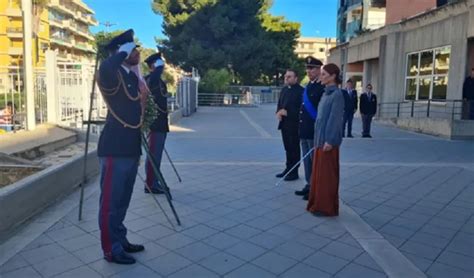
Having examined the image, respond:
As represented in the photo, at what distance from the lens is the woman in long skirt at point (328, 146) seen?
459cm

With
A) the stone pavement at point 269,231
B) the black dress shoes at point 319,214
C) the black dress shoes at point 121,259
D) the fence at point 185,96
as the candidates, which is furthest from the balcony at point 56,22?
the black dress shoes at point 121,259

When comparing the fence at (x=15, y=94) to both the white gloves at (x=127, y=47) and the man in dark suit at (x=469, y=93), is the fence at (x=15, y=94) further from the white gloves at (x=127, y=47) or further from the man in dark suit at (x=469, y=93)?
the man in dark suit at (x=469, y=93)

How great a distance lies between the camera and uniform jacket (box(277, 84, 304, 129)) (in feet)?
20.3

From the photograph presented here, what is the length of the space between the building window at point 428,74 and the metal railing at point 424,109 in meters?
0.32

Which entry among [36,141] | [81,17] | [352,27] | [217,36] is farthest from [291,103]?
[81,17]

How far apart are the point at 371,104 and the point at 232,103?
19.0 m

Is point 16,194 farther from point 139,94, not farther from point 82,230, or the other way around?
point 139,94

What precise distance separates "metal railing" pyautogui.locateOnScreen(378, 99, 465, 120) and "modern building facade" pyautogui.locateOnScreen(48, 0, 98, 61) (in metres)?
43.9

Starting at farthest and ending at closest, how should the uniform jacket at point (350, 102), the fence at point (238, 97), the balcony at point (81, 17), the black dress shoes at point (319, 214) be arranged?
the balcony at point (81, 17), the fence at point (238, 97), the uniform jacket at point (350, 102), the black dress shoes at point (319, 214)

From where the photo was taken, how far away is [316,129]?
4.82 metres

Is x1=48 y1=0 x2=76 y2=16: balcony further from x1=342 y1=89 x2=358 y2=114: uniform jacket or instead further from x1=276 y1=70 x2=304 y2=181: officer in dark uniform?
x1=276 y1=70 x2=304 y2=181: officer in dark uniform

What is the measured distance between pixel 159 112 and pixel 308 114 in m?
2.05

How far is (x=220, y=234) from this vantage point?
4109 mm

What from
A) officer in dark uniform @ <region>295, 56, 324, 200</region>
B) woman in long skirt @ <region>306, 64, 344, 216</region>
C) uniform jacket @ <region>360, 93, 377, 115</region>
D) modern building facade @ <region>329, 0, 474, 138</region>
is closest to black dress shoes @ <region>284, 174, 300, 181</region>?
officer in dark uniform @ <region>295, 56, 324, 200</region>
